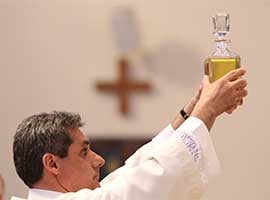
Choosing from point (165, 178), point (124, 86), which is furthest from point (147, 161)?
point (124, 86)

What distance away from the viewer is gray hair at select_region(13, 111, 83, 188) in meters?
1.86

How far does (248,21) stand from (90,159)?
1.43 meters

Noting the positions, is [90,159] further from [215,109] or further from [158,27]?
[158,27]

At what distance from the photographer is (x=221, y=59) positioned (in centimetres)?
169

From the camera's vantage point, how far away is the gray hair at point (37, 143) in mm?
1860

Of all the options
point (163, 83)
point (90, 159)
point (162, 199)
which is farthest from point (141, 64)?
point (162, 199)

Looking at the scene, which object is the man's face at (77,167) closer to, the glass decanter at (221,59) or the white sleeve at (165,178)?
the white sleeve at (165,178)

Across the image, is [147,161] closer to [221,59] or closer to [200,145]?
[200,145]

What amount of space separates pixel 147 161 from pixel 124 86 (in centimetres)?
143

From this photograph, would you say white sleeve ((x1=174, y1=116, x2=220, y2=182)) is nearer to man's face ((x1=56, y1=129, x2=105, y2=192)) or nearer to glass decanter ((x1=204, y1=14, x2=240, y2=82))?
glass decanter ((x1=204, y1=14, x2=240, y2=82))

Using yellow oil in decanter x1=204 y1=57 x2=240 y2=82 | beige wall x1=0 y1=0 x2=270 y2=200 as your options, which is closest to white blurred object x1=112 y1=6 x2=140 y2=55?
beige wall x1=0 y1=0 x2=270 y2=200

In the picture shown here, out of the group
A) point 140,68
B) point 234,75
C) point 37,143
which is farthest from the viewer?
point 140,68

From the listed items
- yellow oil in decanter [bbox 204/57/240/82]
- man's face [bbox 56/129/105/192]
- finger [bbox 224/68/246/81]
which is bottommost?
man's face [bbox 56/129/105/192]

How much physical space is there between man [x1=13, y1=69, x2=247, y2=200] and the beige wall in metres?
1.28
